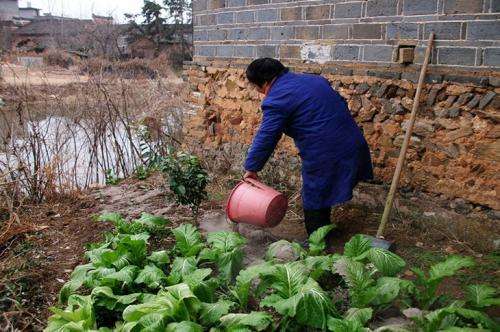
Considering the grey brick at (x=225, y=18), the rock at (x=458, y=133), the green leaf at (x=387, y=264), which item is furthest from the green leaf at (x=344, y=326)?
the grey brick at (x=225, y=18)

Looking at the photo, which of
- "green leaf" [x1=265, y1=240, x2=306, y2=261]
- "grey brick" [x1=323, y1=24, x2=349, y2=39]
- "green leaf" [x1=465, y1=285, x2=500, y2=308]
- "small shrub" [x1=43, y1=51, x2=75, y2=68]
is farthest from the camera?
"small shrub" [x1=43, y1=51, x2=75, y2=68]

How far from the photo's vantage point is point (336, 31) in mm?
5117

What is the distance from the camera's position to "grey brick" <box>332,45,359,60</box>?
16.3ft

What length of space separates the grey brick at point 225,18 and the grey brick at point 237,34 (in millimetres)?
142

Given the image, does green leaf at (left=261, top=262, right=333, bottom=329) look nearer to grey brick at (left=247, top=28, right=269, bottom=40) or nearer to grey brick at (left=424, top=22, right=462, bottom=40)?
grey brick at (left=424, top=22, right=462, bottom=40)

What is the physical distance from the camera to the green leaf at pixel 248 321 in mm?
2867

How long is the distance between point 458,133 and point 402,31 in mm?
1084

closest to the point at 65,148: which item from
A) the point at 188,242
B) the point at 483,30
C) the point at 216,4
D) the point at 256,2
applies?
the point at 216,4

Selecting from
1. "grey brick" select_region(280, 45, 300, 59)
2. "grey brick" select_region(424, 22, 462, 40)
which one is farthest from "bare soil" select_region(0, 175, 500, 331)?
"grey brick" select_region(280, 45, 300, 59)

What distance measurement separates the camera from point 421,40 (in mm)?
4406

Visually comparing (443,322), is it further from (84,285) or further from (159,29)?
(159,29)

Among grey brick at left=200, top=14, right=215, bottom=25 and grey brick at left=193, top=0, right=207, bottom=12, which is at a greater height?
grey brick at left=193, top=0, right=207, bottom=12

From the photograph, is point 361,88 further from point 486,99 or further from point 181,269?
point 181,269

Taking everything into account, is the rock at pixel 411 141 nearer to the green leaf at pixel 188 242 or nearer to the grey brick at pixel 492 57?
the grey brick at pixel 492 57
